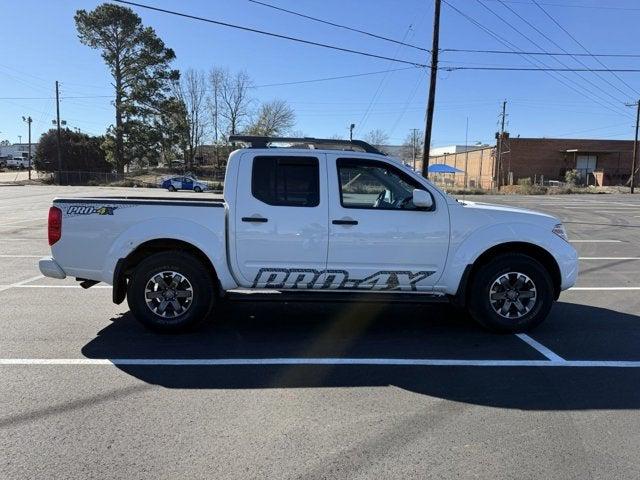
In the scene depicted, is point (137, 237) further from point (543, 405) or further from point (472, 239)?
point (543, 405)

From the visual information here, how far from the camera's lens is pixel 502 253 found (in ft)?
18.9

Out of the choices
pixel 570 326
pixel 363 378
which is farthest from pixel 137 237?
pixel 570 326

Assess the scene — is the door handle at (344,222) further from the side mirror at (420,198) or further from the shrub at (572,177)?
the shrub at (572,177)

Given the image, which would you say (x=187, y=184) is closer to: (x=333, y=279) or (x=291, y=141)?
(x=291, y=141)

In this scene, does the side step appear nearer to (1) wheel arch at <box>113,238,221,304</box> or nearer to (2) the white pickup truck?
(2) the white pickup truck

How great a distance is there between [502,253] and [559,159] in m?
67.1

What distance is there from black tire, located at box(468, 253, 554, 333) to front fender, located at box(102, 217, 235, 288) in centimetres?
272

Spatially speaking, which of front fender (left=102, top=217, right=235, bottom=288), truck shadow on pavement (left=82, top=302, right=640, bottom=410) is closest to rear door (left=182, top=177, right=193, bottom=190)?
truck shadow on pavement (left=82, top=302, right=640, bottom=410)

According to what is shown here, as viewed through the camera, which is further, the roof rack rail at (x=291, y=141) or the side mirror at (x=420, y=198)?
the roof rack rail at (x=291, y=141)

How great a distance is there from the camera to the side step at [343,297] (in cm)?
557

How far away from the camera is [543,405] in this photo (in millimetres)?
4035

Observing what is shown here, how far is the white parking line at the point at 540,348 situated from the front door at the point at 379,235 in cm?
114

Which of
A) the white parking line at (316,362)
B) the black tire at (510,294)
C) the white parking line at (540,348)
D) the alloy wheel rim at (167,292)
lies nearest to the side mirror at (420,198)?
the black tire at (510,294)

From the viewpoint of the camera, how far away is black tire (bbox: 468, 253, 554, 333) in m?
5.64
